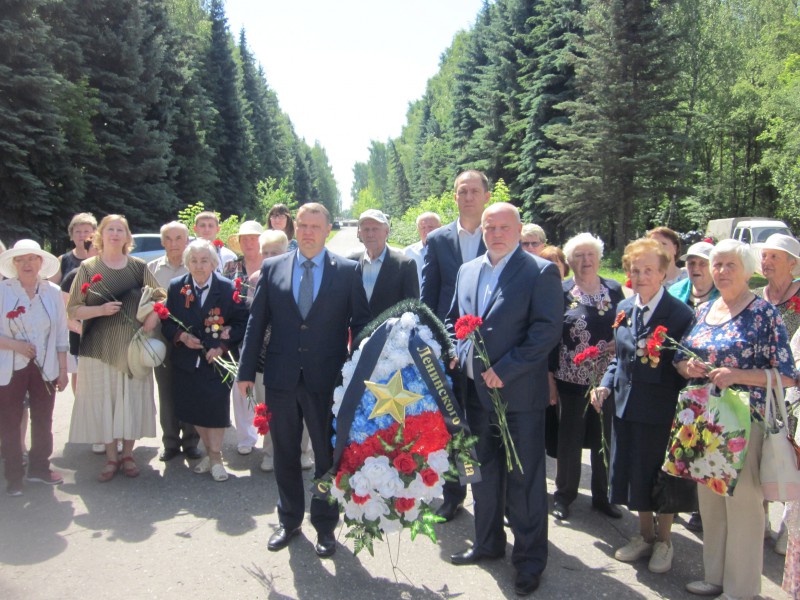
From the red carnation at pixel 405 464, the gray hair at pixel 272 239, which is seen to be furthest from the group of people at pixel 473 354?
the red carnation at pixel 405 464

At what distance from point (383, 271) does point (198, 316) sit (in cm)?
173

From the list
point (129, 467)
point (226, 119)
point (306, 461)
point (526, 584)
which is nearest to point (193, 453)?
point (129, 467)

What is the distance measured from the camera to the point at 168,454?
5.86 meters

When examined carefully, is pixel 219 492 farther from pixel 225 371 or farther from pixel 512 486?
pixel 512 486

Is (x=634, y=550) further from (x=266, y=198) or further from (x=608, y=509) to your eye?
(x=266, y=198)

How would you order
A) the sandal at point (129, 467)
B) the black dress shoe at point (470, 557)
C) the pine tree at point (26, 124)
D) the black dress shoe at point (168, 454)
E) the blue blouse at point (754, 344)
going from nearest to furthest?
the blue blouse at point (754, 344), the black dress shoe at point (470, 557), the sandal at point (129, 467), the black dress shoe at point (168, 454), the pine tree at point (26, 124)

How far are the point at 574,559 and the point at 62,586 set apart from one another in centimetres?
317

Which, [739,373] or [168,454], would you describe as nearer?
[739,373]

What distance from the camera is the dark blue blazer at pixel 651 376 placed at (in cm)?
382

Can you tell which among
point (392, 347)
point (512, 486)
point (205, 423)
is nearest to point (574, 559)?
point (512, 486)

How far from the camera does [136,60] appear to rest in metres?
24.9

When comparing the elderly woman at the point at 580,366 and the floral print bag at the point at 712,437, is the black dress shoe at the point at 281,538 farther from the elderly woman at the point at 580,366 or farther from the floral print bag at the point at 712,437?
the floral print bag at the point at 712,437

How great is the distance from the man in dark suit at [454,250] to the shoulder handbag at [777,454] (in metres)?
2.09

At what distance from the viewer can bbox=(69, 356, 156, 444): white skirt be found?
5.39 m
